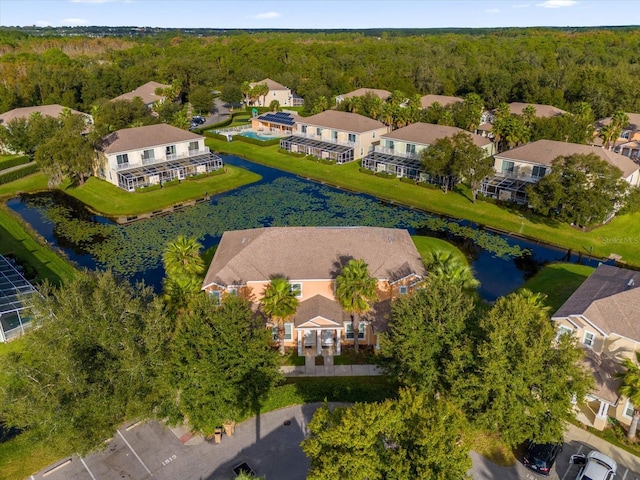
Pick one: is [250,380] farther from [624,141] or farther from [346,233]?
[624,141]

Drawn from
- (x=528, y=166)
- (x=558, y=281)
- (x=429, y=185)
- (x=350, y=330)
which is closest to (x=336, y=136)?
(x=429, y=185)

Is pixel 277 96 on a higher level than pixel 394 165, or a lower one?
higher

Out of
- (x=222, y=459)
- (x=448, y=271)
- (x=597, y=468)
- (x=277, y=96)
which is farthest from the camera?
(x=277, y=96)

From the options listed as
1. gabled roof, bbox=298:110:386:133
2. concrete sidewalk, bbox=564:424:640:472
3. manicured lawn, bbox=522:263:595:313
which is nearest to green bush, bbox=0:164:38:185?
gabled roof, bbox=298:110:386:133

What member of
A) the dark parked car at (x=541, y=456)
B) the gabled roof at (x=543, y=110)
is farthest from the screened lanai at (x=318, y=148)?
the dark parked car at (x=541, y=456)

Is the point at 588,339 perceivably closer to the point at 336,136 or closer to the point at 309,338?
the point at 309,338

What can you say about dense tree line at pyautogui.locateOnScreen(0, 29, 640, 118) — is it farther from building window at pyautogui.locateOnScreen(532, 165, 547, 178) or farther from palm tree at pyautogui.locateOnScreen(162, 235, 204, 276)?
palm tree at pyautogui.locateOnScreen(162, 235, 204, 276)
